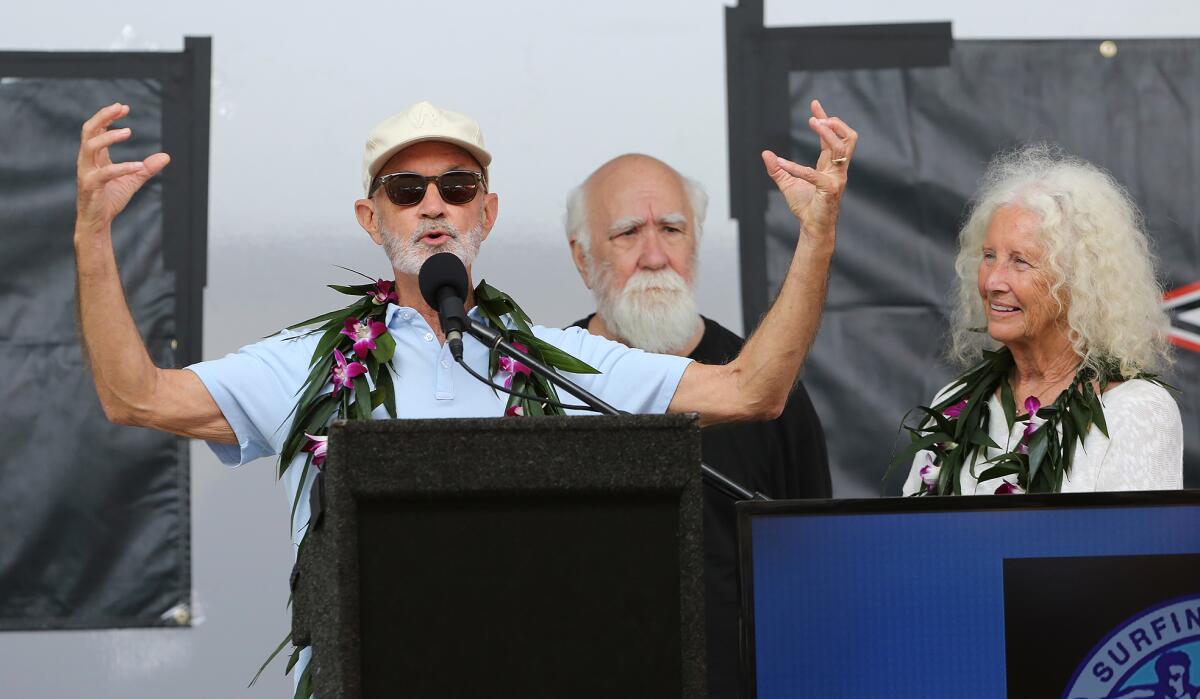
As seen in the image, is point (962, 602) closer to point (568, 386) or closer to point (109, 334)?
point (568, 386)

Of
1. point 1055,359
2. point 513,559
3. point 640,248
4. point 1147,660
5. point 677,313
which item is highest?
point 640,248

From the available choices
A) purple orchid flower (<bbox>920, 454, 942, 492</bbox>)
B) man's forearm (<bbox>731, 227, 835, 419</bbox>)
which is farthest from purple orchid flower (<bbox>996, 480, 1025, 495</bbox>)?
man's forearm (<bbox>731, 227, 835, 419</bbox>)

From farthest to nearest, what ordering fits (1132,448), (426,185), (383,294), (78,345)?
1. (78,345)
2. (1132,448)
3. (383,294)
4. (426,185)

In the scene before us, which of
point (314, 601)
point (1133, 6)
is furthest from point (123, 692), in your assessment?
point (1133, 6)

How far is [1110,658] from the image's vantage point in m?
1.84

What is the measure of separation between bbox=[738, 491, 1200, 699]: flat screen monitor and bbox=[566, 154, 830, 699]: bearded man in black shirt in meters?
1.55

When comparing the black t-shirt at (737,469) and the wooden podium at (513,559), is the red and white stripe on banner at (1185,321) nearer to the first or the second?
the black t-shirt at (737,469)

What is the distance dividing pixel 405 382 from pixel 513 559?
35.0 inches

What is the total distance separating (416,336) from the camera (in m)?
2.43

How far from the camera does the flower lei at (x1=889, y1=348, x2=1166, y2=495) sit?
279 centimetres

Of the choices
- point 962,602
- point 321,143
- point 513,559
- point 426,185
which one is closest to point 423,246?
point 426,185

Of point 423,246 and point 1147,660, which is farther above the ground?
point 423,246

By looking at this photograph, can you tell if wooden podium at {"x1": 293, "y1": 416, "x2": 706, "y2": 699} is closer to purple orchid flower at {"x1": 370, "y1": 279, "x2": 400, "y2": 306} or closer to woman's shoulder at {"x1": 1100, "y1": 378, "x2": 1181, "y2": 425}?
purple orchid flower at {"x1": 370, "y1": 279, "x2": 400, "y2": 306}

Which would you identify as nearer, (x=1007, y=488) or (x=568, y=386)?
(x=568, y=386)
